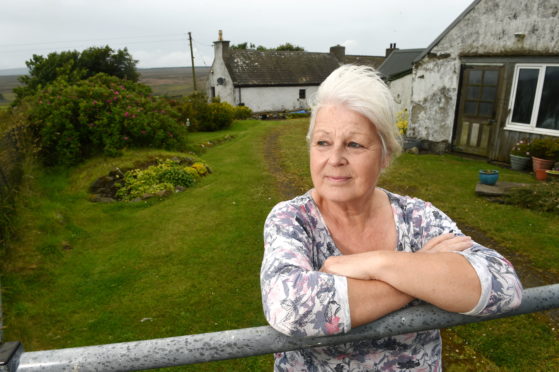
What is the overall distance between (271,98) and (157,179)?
2754cm

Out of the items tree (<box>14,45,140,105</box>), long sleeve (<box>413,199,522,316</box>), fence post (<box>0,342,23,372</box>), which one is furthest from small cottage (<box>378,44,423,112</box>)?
tree (<box>14,45,140,105</box>)

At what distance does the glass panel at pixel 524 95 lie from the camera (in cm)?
1049

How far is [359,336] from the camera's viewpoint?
3.74ft

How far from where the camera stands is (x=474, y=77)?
11.7 metres

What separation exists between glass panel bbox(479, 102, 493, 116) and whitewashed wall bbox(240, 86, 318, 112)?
75.8 feet

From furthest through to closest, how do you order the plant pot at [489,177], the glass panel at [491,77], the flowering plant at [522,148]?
the glass panel at [491,77]
the flowering plant at [522,148]
the plant pot at [489,177]

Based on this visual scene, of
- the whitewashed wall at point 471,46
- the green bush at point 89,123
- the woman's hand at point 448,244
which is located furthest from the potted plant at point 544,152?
the green bush at point 89,123

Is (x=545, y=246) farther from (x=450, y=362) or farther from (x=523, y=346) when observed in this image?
(x=450, y=362)

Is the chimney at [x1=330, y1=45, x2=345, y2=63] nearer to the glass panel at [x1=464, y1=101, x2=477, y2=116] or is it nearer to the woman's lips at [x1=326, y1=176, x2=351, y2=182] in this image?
the glass panel at [x1=464, y1=101, x2=477, y2=116]

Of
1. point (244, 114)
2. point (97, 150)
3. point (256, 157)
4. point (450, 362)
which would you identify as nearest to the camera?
point (450, 362)

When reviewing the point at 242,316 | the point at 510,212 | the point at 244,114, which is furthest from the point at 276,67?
the point at 242,316

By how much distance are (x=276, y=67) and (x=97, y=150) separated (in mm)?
28158

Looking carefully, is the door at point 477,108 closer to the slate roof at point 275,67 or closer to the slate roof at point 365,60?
the slate roof at point 275,67

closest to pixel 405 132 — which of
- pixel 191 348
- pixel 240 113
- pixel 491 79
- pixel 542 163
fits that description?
pixel 491 79
